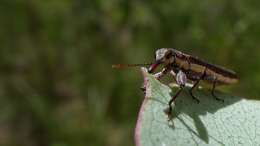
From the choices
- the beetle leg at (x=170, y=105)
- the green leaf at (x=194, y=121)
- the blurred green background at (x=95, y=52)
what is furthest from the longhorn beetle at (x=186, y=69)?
the blurred green background at (x=95, y=52)

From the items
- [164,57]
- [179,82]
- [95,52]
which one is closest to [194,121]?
[179,82]

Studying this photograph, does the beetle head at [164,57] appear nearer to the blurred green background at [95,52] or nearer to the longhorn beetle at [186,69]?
the longhorn beetle at [186,69]

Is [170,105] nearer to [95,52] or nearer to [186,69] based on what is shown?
[186,69]

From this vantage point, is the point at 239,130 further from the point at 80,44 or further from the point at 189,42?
the point at 80,44

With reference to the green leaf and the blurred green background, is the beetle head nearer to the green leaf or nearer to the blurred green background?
the green leaf

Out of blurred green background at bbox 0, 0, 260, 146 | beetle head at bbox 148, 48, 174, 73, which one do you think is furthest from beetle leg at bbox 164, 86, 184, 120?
blurred green background at bbox 0, 0, 260, 146

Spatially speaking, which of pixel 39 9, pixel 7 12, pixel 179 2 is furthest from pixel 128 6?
pixel 7 12

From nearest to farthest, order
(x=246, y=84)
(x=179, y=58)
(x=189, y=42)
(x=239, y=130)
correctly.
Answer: (x=239, y=130)
(x=179, y=58)
(x=246, y=84)
(x=189, y=42)
